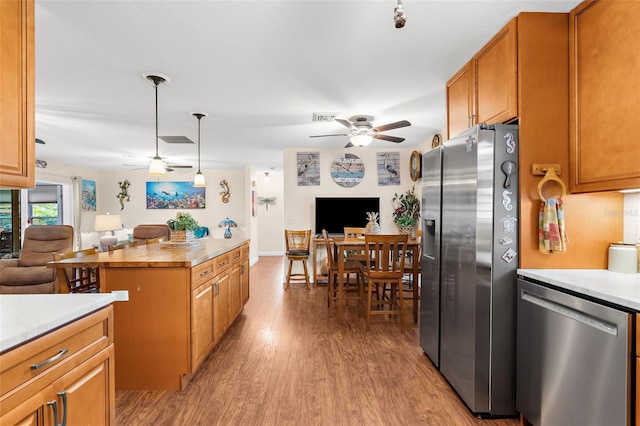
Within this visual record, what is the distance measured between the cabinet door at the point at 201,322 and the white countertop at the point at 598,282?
2076 mm

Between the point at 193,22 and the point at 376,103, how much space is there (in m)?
2.00

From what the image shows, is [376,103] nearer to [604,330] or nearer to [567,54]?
[567,54]

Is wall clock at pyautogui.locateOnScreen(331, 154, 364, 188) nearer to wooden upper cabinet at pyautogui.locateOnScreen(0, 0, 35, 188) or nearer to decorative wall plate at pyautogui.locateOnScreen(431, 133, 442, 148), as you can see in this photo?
decorative wall plate at pyautogui.locateOnScreen(431, 133, 442, 148)

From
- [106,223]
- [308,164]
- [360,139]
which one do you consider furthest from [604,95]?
[106,223]

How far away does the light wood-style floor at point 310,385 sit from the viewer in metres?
1.94

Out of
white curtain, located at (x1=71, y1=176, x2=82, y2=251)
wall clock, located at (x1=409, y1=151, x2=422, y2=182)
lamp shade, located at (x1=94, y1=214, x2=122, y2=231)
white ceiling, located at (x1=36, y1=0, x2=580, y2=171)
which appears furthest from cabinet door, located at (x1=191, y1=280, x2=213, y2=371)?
white curtain, located at (x1=71, y1=176, x2=82, y2=251)

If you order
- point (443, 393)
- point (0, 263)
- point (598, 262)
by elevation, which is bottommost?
point (443, 393)

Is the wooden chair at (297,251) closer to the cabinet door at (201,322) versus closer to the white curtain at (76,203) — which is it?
the cabinet door at (201,322)

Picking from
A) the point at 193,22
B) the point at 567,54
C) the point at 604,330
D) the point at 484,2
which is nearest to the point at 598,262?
the point at 604,330

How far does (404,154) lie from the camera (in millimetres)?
5762

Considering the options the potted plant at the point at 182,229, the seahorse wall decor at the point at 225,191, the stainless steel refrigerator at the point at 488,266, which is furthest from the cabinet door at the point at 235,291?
the seahorse wall decor at the point at 225,191

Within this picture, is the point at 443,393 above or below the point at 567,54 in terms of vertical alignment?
below

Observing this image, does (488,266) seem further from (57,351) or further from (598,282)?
(57,351)

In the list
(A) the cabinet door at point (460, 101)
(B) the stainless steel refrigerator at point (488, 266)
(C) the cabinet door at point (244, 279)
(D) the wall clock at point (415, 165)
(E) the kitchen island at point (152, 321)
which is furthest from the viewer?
(D) the wall clock at point (415, 165)
